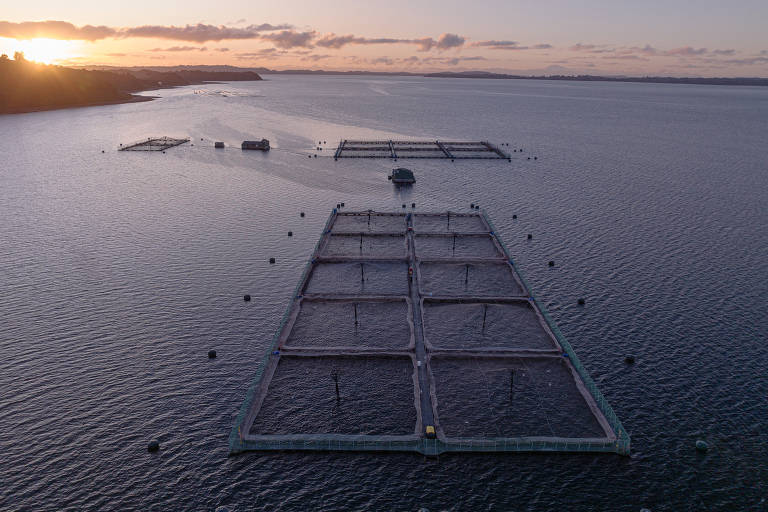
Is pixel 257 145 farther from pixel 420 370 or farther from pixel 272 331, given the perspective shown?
pixel 420 370

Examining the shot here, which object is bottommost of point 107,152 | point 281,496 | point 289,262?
point 281,496

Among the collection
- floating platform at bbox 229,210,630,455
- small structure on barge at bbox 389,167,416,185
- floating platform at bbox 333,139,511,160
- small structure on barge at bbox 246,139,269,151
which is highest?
small structure on barge at bbox 246,139,269,151

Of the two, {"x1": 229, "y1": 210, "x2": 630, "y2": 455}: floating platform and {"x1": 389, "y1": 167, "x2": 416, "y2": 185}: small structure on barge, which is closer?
{"x1": 229, "y1": 210, "x2": 630, "y2": 455}: floating platform

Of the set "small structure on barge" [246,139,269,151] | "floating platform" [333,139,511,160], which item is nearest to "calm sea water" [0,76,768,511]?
"floating platform" [333,139,511,160]

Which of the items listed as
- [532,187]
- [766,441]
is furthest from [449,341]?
A: [532,187]

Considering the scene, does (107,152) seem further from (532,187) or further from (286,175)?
(532,187)

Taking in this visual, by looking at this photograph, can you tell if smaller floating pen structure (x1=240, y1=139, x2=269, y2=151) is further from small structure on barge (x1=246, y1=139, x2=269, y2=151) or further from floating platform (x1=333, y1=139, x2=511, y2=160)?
floating platform (x1=333, y1=139, x2=511, y2=160)

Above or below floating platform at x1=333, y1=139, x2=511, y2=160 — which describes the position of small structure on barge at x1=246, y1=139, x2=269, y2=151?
above
